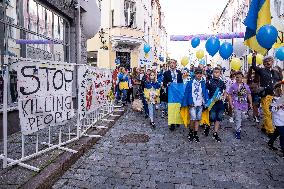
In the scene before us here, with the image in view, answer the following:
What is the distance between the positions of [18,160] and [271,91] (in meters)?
6.11

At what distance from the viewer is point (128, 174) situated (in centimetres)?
482

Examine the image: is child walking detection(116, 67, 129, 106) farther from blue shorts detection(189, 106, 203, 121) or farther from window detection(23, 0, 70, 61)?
blue shorts detection(189, 106, 203, 121)

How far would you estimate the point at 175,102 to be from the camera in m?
8.48

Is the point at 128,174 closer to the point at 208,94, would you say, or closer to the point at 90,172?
the point at 90,172

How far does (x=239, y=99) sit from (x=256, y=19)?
2.26m

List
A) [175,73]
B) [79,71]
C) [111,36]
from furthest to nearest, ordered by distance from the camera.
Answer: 1. [111,36]
2. [175,73]
3. [79,71]

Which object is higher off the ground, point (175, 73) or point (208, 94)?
point (175, 73)

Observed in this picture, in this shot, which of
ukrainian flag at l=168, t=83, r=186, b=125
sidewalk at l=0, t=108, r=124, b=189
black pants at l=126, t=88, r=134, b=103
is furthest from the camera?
black pants at l=126, t=88, r=134, b=103

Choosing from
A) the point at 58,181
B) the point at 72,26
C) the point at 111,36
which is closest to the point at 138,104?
the point at 72,26

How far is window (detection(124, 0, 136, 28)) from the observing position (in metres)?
25.2

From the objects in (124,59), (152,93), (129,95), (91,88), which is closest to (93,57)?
(124,59)

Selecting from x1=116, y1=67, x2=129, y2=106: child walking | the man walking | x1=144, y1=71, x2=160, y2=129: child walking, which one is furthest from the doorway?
the man walking

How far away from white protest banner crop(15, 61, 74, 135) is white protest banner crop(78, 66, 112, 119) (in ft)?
2.61

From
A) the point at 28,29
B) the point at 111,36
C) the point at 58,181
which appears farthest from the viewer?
the point at 111,36
